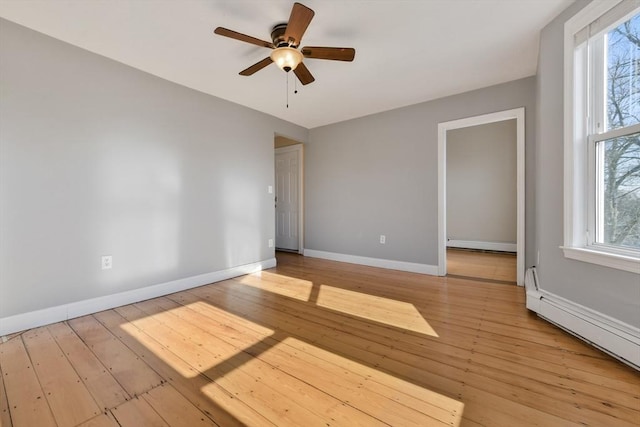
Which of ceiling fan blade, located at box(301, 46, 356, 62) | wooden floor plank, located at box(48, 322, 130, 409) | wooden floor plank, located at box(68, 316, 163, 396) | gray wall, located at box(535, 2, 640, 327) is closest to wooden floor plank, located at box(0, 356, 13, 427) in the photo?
wooden floor plank, located at box(48, 322, 130, 409)

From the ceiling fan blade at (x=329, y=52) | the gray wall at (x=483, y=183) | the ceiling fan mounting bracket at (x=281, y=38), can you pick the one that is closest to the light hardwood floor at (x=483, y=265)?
the gray wall at (x=483, y=183)

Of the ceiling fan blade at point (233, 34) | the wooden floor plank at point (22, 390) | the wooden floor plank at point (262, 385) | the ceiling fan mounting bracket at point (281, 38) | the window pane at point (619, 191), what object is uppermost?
the ceiling fan mounting bracket at point (281, 38)

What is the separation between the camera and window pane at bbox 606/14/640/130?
5.46 feet

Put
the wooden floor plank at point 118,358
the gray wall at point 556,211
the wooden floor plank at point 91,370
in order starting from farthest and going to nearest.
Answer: the gray wall at point 556,211 → the wooden floor plank at point 118,358 → the wooden floor plank at point 91,370

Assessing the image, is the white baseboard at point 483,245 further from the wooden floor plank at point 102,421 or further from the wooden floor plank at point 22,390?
the wooden floor plank at point 22,390

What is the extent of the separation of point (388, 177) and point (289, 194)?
2.20 metres

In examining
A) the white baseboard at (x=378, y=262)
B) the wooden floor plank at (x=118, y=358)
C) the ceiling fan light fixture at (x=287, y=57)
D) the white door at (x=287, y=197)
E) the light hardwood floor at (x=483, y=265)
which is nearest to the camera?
the wooden floor plank at (x=118, y=358)

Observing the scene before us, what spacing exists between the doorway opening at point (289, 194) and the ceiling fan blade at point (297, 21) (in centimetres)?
322

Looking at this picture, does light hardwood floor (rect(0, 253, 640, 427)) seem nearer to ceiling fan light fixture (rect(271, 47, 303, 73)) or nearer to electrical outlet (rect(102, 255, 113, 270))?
electrical outlet (rect(102, 255, 113, 270))

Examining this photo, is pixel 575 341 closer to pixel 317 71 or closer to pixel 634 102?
pixel 634 102

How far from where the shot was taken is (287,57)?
2.08 meters

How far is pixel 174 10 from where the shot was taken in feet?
6.34

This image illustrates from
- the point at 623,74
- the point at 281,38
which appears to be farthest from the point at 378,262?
the point at 281,38

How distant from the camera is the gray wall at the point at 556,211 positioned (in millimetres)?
1795
